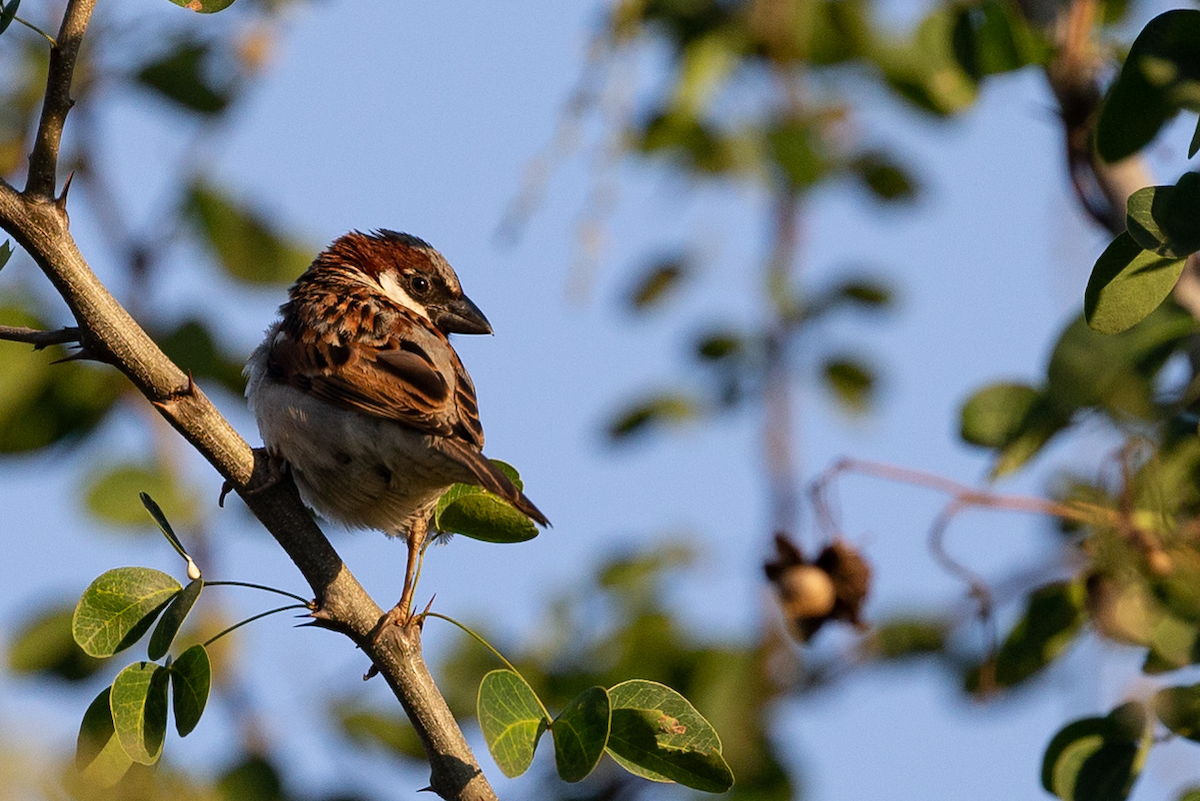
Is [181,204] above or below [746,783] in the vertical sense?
above

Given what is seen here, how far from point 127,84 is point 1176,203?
3.40 m

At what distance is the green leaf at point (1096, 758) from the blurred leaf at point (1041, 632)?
11.5 inches

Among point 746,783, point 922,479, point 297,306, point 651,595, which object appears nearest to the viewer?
point 922,479

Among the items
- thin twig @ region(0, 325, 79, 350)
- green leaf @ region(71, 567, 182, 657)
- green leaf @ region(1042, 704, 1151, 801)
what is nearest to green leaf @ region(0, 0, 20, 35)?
thin twig @ region(0, 325, 79, 350)

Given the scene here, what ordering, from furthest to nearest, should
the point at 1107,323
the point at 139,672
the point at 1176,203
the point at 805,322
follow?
the point at 805,322
the point at 139,672
the point at 1107,323
the point at 1176,203

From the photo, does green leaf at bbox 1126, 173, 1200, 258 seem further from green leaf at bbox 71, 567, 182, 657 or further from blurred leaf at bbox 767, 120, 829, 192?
blurred leaf at bbox 767, 120, 829, 192

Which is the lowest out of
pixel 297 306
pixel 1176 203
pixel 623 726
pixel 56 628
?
pixel 56 628

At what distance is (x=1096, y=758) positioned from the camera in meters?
2.43

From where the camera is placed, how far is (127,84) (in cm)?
424

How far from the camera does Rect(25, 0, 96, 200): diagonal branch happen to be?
2.14m

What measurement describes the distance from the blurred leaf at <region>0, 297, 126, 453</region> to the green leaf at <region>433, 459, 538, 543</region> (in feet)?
5.46

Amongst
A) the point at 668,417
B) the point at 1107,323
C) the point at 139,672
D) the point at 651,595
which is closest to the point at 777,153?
the point at 668,417

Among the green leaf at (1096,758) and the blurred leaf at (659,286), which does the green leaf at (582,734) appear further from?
the blurred leaf at (659,286)

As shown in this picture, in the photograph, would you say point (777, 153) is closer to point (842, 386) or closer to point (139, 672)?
point (842, 386)
